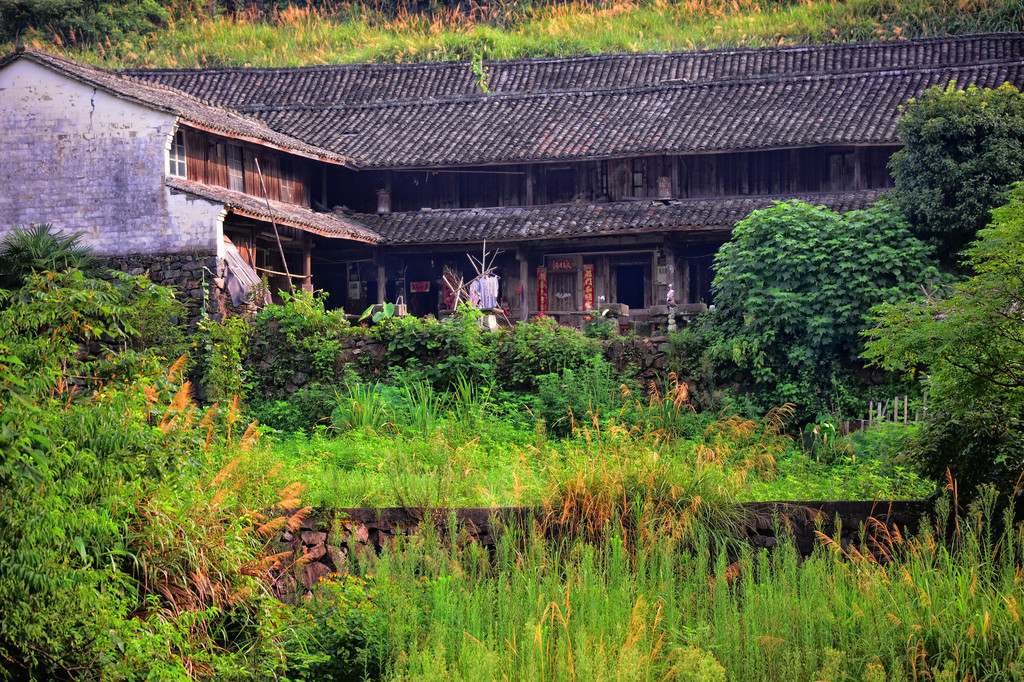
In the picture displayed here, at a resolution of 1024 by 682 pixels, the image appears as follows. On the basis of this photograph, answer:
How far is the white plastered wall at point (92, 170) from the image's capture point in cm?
1870

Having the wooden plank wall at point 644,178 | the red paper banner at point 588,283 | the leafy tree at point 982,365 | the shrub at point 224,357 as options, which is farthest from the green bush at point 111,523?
the wooden plank wall at point 644,178

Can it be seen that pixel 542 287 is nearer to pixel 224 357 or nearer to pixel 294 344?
pixel 294 344

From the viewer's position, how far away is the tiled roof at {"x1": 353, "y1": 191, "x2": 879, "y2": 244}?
69.8 ft

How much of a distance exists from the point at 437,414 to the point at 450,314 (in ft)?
10.2

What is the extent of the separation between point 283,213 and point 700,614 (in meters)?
14.6

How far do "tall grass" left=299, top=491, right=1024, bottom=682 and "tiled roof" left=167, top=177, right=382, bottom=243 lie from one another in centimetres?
1195

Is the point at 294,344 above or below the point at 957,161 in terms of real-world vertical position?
below

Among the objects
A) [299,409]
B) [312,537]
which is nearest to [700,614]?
[312,537]

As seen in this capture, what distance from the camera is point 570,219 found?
22234mm

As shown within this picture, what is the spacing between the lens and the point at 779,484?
10.2 m

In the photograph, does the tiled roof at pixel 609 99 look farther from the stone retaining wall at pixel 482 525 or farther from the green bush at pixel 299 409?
the stone retaining wall at pixel 482 525

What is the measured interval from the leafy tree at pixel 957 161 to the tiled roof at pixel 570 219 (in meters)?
4.28

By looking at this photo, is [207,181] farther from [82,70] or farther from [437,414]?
[437,414]

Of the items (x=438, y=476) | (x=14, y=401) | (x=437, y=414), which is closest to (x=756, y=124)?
(x=437, y=414)
